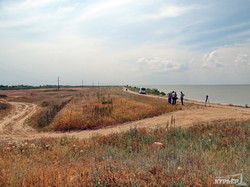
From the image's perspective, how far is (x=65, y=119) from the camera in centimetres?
1828

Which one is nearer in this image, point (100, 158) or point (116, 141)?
point (100, 158)

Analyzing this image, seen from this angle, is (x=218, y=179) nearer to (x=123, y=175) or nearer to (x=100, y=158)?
(x=123, y=175)

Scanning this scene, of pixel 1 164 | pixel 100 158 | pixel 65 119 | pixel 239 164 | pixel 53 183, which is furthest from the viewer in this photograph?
pixel 65 119

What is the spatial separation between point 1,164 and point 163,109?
19073 mm

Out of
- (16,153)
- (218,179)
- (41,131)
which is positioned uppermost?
(218,179)

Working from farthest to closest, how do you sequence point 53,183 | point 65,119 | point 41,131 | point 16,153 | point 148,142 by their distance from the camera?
point 65,119
point 41,131
point 148,142
point 16,153
point 53,183

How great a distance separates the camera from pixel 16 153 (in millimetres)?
8055

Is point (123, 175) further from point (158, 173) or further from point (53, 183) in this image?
point (53, 183)

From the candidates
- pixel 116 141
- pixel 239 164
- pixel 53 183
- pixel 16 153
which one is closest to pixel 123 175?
pixel 53 183

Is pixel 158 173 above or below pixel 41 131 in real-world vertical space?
above

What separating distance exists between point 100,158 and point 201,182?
11.9 feet

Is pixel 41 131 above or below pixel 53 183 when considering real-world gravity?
below

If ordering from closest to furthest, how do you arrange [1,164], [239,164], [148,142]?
[239,164]
[1,164]
[148,142]

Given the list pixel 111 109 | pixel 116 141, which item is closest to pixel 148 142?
pixel 116 141
